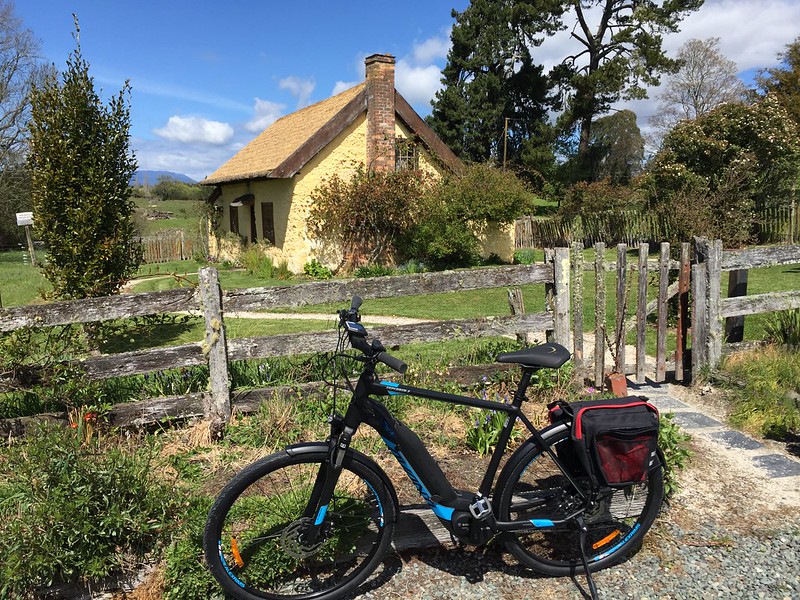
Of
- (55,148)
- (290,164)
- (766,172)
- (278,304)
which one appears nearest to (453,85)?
(766,172)

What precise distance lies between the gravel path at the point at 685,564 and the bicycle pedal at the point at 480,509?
40 cm

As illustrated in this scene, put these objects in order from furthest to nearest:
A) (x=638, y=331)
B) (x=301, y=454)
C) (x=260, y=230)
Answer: (x=260, y=230) → (x=638, y=331) → (x=301, y=454)

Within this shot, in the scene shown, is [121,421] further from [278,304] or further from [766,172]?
[766,172]

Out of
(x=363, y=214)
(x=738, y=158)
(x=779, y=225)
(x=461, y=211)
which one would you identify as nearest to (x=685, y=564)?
(x=363, y=214)

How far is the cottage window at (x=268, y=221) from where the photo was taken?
18.0 metres

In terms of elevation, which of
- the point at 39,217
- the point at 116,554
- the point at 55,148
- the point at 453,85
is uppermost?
the point at 453,85

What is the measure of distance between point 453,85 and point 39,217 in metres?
33.6

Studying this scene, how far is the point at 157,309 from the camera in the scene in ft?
14.7

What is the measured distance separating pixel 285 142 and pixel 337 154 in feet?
9.23

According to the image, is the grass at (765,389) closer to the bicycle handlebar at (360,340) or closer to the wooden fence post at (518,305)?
the wooden fence post at (518,305)

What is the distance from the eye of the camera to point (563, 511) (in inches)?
122

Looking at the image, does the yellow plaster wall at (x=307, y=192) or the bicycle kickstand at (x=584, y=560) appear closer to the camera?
the bicycle kickstand at (x=584, y=560)

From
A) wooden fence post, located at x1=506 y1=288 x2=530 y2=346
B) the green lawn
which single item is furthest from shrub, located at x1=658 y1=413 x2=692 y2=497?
the green lawn

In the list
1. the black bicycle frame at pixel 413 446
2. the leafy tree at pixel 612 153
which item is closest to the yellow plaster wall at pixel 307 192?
the black bicycle frame at pixel 413 446
